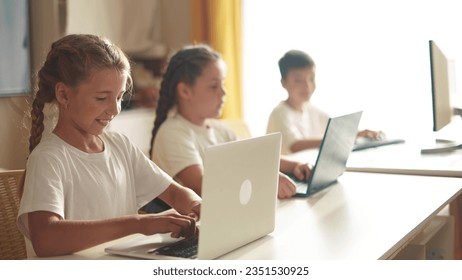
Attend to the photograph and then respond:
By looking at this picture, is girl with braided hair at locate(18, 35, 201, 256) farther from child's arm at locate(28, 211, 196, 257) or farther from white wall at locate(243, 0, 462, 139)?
white wall at locate(243, 0, 462, 139)

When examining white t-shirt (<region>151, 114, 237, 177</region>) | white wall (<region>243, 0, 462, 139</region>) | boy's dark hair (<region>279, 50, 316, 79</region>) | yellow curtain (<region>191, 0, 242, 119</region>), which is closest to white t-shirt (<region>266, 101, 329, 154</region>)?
boy's dark hair (<region>279, 50, 316, 79</region>)

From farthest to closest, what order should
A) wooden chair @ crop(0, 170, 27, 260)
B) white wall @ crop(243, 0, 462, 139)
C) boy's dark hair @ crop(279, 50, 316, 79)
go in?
1. white wall @ crop(243, 0, 462, 139)
2. boy's dark hair @ crop(279, 50, 316, 79)
3. wooden chair @ crop(0, 170, 27, 260)

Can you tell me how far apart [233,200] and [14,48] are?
73.8 inches

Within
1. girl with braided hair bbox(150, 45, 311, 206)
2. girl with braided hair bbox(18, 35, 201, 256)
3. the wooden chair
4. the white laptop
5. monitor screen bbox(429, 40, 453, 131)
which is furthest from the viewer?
monitor screen bbox(429, 40, 453, 131)

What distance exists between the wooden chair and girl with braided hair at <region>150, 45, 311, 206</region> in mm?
524

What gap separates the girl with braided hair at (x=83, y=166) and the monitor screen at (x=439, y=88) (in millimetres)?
1208

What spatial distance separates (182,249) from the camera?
1.19 metres

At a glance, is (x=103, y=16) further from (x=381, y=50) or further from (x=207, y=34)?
(x=381, y=50)

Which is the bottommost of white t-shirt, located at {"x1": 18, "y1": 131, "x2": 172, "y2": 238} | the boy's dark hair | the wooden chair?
the wooden chair

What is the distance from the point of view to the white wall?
3164 mm

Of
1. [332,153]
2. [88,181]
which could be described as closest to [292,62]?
[332,153]

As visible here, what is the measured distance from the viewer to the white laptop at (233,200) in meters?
1.09

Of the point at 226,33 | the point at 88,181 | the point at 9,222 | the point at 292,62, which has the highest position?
the point at 226,33

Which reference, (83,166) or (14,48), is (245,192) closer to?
(83,166)
